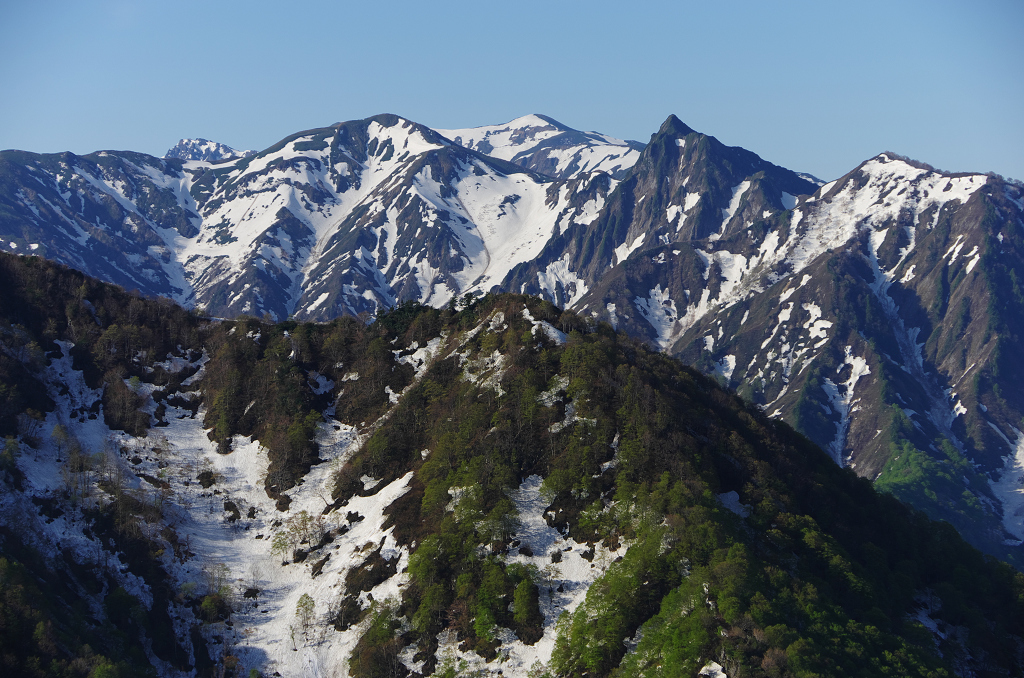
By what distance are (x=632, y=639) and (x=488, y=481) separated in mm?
42763

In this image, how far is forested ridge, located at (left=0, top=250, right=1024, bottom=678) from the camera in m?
120

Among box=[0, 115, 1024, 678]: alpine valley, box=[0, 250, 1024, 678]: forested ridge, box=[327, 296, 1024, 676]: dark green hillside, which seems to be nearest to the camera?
box=[327, 296, 1024, 676]: dark green hillside

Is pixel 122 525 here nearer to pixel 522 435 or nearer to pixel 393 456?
pixel 393 456

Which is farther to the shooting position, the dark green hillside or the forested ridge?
the forested ridge

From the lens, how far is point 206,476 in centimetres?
17562

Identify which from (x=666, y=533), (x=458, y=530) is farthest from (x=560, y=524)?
(x=666, y=533)

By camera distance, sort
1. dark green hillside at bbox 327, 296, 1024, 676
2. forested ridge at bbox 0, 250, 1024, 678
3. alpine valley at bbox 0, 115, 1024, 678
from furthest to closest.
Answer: alpine valley at bbox 0, 115, 1024, 678
forested ridge at bbox 0, 250, 1024, 678
dark green hillside at bbox 327, 296, 1024, 676

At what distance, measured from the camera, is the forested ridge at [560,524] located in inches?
4734

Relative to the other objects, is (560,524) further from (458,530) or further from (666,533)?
(666,533)

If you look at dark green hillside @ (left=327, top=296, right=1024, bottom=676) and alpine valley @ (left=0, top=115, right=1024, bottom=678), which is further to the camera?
alpine valley @ (left=0, top=115, right=1024, bottom=678)

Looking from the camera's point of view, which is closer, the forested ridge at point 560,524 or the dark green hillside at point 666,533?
the dark green hillside at point 666,533

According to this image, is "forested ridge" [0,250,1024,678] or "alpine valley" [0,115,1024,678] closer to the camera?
"forested ridge" [0,250,1024,678]

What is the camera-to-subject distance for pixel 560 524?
145500 millimetres

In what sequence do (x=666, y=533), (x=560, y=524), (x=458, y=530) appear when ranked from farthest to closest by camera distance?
(x=458, y=530), (x=560, y=524), (x=666, y=533)
